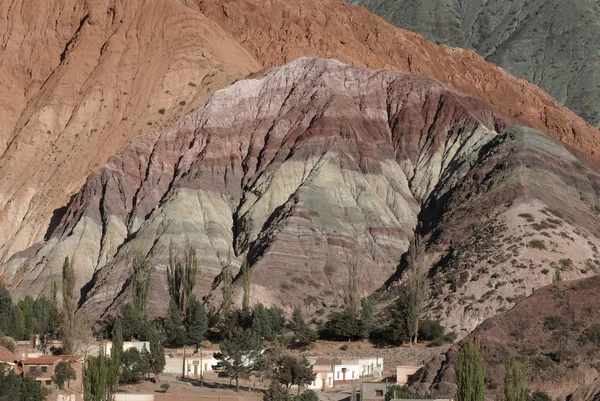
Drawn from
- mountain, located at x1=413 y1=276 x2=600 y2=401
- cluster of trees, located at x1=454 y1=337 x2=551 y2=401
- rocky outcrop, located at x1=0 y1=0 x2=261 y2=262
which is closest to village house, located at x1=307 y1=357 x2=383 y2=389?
mountain, located at x1=413 y1=276 x2=600 y2=401

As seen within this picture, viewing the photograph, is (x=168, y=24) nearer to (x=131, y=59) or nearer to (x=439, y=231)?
(x=131, y=59)

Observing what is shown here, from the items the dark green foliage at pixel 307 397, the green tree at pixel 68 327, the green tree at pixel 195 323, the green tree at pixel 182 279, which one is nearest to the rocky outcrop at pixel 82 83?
the green tree at pixel 182 279

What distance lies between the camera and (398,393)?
218ft

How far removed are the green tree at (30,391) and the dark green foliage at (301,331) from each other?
92.1ft

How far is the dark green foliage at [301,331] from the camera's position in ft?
318

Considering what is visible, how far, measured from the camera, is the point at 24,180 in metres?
148

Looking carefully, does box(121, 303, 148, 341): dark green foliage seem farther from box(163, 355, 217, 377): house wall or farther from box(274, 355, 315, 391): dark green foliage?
box(274, 355, 315, 391): dark green foliage

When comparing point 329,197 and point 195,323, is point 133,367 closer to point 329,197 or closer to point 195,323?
point 195,323

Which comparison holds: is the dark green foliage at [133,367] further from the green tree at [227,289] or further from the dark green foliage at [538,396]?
the dark green foliage at [538,396]

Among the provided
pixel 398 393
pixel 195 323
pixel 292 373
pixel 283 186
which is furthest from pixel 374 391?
pixel 283 186

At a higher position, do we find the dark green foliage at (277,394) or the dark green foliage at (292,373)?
the dark green foliage at (292,373)

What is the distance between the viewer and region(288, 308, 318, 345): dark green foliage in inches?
3812

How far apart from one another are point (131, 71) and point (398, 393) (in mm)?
95815

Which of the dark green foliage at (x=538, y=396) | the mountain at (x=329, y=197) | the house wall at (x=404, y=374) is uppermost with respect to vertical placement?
the mountain at (x=329, y=197)
